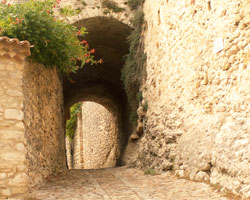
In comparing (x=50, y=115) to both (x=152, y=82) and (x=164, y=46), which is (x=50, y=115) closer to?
(x=152, y=82)

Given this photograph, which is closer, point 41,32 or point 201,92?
point 201,92

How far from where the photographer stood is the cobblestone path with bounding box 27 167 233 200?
461cm

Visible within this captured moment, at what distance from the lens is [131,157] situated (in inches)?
372

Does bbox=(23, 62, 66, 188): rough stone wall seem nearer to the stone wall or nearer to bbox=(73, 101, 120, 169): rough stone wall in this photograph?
the stone wall

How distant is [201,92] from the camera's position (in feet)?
17.9

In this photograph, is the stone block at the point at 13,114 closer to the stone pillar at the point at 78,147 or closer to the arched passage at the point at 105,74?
the arched passage at the point at 105,74

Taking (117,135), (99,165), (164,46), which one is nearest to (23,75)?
(164,46)

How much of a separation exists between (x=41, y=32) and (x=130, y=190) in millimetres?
3295

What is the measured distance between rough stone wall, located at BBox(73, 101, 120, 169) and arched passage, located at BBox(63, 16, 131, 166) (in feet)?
3.05

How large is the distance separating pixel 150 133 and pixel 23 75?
11.7 feet

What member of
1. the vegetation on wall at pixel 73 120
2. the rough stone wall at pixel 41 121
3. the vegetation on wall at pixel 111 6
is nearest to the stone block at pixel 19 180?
the rough stone wall at pixel 41 121

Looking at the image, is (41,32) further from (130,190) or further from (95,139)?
(95,139)

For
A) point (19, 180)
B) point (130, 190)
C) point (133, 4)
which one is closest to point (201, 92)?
point (130, 190)

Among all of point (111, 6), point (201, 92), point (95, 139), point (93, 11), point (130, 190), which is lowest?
point (95, 139)
